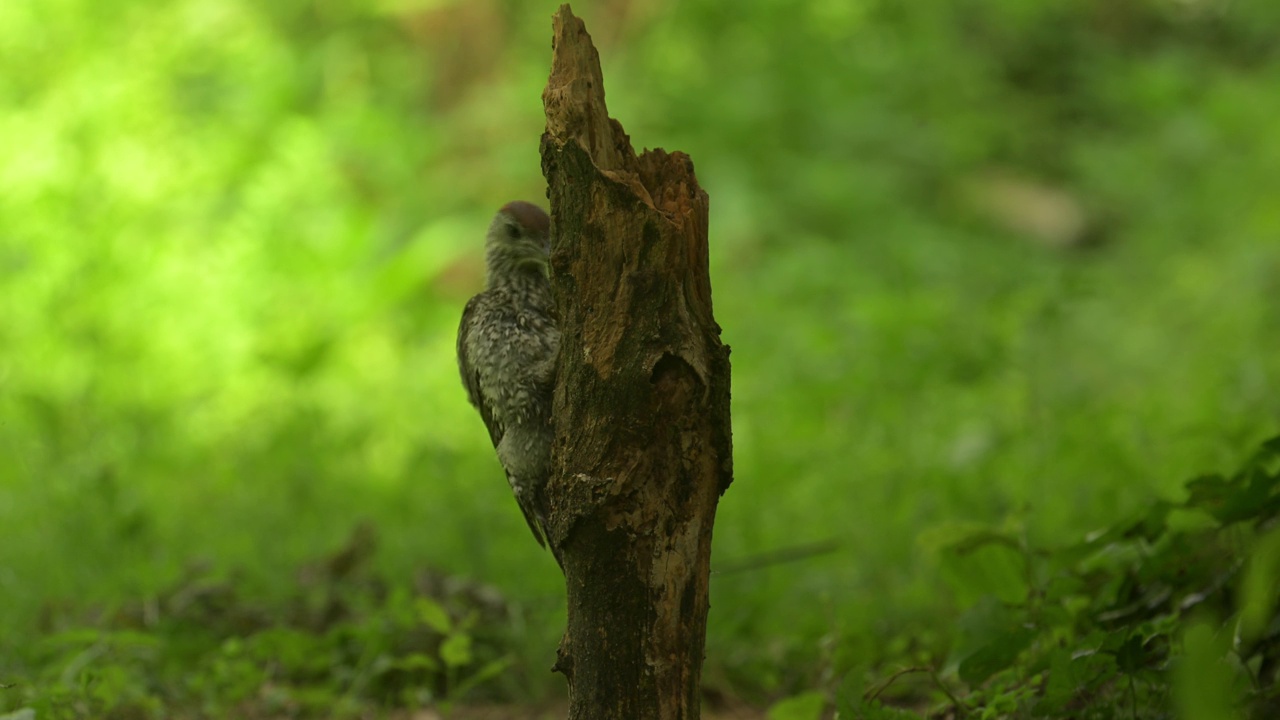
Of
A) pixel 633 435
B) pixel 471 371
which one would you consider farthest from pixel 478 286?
pixel 633 435

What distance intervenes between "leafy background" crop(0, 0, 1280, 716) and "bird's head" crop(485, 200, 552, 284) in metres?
0.82

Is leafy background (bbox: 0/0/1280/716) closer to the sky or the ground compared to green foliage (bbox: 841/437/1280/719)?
closer to the sky

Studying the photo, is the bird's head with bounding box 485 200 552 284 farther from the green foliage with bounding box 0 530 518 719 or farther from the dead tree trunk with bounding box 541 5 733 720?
the green foliage with bounding box 0 530 518 719

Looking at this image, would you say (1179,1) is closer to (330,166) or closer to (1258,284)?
(1258,284)

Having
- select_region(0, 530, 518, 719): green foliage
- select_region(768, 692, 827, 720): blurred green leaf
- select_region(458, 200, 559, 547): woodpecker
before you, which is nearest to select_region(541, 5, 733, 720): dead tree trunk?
select_region(458, 200, 559, 547): woodpecker

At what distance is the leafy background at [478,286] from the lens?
373 centimetres

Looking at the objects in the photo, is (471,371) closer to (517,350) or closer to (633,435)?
(517,350)

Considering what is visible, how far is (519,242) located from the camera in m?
2.94

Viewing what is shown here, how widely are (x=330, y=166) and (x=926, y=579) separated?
6.54 metres

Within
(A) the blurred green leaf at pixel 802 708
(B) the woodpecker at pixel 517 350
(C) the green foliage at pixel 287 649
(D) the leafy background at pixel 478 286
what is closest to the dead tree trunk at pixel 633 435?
(B) the woodpecker at pixel 517 350

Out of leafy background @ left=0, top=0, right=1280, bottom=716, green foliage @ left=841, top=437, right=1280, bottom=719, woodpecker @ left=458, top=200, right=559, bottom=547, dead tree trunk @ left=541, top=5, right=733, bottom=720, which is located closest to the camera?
dead tree trunk @ left=541, top=5, right=733, bottom=720

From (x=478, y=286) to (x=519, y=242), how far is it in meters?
6.17

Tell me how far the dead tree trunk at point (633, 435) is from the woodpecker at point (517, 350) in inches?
13.2

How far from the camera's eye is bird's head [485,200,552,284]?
2.92m
